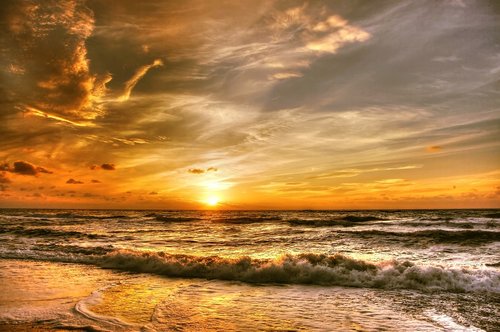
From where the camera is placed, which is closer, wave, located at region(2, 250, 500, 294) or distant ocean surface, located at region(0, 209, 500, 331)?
distant ocean surface, located at region(0, 209, 500, 331)

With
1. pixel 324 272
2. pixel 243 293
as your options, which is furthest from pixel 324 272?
pixel 243 293

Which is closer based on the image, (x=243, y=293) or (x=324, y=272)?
(x=243, y=293)

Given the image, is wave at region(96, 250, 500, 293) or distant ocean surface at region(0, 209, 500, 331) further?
wave at region(96, 250, 500, 293)

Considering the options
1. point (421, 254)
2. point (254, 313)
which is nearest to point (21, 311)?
point (254, 313)

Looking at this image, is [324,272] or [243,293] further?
[324,272]

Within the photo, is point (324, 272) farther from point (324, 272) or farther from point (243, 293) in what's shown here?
point (243, 293)

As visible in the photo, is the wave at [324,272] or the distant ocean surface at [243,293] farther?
the wave at [324,272]

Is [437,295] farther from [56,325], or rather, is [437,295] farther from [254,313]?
[56,325]

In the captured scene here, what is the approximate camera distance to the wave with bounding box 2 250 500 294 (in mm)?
12445

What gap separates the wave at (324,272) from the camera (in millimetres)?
12445

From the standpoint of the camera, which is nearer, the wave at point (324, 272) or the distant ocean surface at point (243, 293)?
the distant ocean surface at point (243, 293)

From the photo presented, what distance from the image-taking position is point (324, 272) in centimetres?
1367

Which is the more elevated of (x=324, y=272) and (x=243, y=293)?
(x=324, y=272)

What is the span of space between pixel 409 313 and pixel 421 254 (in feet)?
43.2
